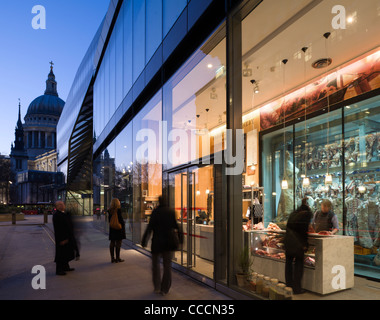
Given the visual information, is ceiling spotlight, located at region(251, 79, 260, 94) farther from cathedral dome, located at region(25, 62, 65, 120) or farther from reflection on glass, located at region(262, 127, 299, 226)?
cathedral dome, located at region(25, 62, 65, 120)

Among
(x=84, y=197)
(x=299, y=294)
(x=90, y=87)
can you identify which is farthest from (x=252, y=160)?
(x=84, y=197)

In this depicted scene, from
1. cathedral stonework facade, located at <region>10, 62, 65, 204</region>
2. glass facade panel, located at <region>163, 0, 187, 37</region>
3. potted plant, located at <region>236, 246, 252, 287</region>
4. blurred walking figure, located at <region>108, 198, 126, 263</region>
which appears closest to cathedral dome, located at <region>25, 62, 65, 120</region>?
cathedral stonework facade, located at <region>10, 62, 65, 204</region>

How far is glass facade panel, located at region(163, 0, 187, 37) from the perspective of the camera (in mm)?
8968

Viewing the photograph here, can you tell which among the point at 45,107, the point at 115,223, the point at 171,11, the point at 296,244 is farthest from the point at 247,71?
the point at 45,107

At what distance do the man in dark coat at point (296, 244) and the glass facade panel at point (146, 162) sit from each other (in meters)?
5.35

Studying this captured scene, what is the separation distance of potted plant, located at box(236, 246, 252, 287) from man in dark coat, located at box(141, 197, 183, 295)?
1177 mm

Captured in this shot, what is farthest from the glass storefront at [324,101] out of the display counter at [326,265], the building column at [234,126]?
the display counter at [326,265]

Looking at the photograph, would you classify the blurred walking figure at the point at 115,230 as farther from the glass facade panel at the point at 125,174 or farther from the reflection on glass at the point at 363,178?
the reflection on glass at the point at 363,178

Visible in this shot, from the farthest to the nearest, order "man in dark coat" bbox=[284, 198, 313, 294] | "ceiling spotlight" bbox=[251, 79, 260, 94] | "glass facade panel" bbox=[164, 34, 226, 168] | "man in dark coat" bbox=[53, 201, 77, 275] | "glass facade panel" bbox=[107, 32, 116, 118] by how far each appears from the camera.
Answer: "glass facade panel" bbox=[107, 32, 116, 118] → "ceiling spotlight" bbox=[251, 79, 260, 94] → "glass facade panel" bbox=[164, 34, 226, 168] → "man in dark coat" bbox=[53, 201, 77, 275] → "man in dark coat" bbox=[284, 198, 313, 294]

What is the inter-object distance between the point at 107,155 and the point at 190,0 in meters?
14.2

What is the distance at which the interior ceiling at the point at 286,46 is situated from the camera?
24.2ft

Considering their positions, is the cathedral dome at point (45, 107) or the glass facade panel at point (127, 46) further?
the cathedral dome at point (45, 107)

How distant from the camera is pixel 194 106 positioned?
1085 centimetres

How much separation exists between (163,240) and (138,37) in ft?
32.7
